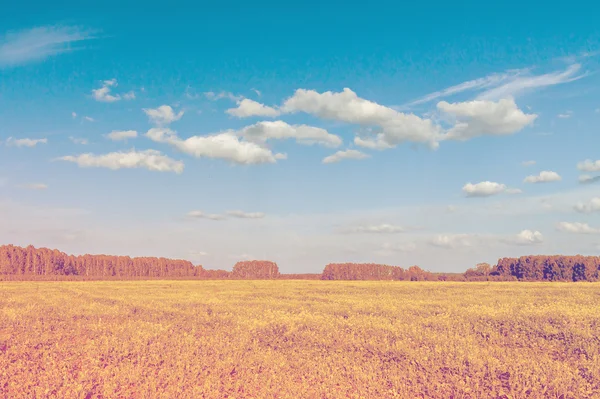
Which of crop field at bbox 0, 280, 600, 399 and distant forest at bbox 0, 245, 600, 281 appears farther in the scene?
distant forest at bbox 0, 245, 600, 281

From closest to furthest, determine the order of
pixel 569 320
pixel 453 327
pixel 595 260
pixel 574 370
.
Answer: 1. pixel 574 370
2. pixel 453 327
3. pixel 569 320
4. pixel 595 260

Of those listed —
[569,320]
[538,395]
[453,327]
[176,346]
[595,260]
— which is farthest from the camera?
[595,260]

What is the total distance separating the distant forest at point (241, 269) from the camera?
319 ft

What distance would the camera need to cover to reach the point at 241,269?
5674 inches

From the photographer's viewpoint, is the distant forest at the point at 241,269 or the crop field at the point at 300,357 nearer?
the crop field at the point at 300,357

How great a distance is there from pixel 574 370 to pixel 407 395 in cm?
492

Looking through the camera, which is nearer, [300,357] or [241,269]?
[300,357]

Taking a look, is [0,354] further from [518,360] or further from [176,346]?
[518,360]

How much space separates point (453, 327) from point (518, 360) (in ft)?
19.0

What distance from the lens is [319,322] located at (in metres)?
19.3

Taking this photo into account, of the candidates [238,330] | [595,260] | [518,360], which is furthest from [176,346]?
[595,260]

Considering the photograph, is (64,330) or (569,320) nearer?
(64,330)

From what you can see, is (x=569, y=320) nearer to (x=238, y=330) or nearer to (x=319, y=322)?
(x=319, y=322)

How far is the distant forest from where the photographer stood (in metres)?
97.2
